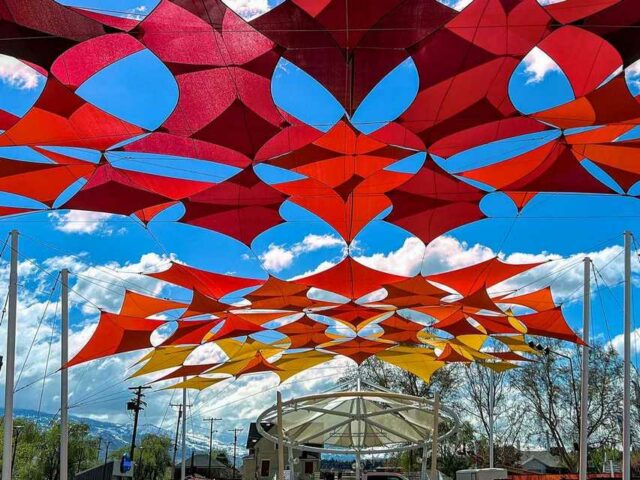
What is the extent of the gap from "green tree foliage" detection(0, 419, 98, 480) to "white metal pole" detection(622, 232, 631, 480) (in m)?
70.9

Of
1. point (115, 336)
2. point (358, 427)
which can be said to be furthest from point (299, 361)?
point (358, 427)

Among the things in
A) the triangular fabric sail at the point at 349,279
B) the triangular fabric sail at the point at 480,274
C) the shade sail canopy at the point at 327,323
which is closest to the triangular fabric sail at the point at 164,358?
the shade sail canopy at the point at 327,323

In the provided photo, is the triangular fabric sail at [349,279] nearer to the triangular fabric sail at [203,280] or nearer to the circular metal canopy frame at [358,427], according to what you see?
the triangular fabric sail at [203,280]

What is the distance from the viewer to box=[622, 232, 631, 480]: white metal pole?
58.3ft

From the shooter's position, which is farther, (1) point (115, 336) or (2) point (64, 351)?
(1) point (115, 336)

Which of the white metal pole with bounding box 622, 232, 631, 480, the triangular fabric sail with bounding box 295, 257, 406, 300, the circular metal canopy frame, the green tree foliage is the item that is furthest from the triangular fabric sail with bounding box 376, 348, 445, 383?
the green tree foliage

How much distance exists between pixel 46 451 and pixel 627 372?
84.6 meters

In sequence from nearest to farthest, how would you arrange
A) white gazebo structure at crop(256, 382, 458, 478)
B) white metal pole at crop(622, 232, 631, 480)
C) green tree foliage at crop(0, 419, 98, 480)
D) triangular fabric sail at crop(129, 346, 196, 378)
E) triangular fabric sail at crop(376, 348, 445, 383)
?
white gazebo structure at crop(256, 382, 458, 478) → white metal pole at crop(622, 232, 631, 480) → triangular fabric sail at crop(129, 346, 196, 378) → triangular fabric sail at crop(376, 348, 445, 383) → green tree foliage at crop(0, 419, 98, 480)

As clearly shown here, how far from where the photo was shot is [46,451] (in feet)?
289

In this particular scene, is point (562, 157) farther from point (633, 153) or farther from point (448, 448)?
point (448, 448)

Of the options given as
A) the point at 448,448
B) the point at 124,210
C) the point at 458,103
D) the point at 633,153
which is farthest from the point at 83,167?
the point at 448,448

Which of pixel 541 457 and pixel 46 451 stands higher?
pixel 46 451

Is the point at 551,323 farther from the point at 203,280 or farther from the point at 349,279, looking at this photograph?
the point at 203,280

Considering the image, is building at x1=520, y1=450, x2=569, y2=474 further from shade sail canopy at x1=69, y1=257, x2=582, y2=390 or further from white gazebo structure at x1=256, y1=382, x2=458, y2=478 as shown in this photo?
white gazebo structure at x1=256, y1=382, x2=458, y2=478
